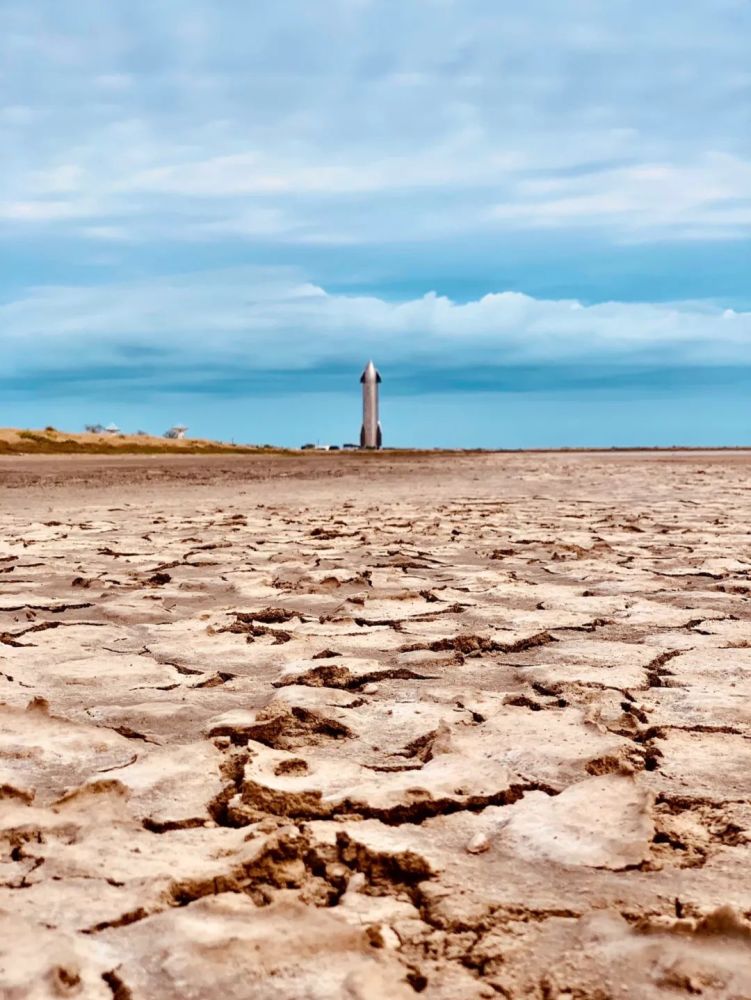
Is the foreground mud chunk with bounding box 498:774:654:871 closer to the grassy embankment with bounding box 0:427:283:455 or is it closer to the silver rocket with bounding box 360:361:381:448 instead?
the grassy embankment with bounding box 0:427:283:455

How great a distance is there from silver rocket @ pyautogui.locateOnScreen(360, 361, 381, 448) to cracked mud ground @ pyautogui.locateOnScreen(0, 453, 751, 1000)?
3492 cm

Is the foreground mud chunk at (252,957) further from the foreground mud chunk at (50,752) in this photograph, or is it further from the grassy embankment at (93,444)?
the grassy embankment at (93,444)

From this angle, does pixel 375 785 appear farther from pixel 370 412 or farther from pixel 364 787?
pixel 370 412

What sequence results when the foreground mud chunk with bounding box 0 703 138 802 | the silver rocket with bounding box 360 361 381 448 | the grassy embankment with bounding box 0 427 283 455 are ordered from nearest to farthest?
the foreground mud chunk with bounding box 0 703 138 802, the grassy embankment with bounding box 0 427 283 455, the silver rocket with bounding box 360 361 381 448

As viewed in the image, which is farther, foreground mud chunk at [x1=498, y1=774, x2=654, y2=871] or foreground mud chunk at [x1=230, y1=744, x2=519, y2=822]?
foreground mud chunk at [x1=230, y1=744, x2=519, y2=822]

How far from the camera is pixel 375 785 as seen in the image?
1420mm

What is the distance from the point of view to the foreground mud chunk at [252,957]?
3.01 feet

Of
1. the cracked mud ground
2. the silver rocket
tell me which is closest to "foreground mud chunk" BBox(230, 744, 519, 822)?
the cracked mud ground

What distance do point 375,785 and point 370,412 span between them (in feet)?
122

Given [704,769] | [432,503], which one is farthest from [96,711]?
[432,503]

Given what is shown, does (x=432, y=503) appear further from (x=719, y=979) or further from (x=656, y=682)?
(x=719, y=979)

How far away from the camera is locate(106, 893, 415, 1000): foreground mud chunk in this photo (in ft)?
3.01

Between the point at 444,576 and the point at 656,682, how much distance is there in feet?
4.78

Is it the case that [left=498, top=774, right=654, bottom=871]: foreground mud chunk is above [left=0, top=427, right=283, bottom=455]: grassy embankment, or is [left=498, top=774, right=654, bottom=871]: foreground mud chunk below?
below
